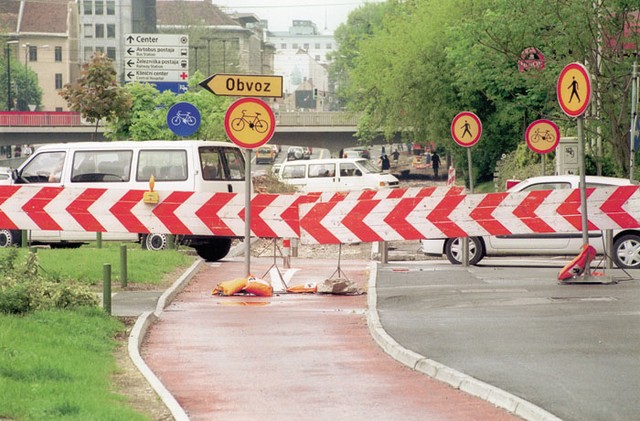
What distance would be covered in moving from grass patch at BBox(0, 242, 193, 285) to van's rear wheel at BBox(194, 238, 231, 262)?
142cm

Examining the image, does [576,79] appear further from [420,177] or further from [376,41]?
[420,177]

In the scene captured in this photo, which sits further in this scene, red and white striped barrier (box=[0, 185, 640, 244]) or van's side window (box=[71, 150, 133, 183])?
van's side window (box=[71, 150, 133, 183])

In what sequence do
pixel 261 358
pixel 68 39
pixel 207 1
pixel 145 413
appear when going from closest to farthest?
pixel 145 413
pixel 261 358
pixel 68 39
pixel 207 1

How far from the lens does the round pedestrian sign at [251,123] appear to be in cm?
1830

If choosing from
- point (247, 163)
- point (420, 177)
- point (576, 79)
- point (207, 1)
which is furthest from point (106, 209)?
point (207, 1)

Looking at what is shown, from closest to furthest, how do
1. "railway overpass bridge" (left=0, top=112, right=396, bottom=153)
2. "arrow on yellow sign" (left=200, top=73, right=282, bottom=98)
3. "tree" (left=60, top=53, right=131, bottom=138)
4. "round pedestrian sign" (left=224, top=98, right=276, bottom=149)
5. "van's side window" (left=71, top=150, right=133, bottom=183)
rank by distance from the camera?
"arrow on yellow sign" (left=200, top=73, right=282, bottom=98)
"round pedestrian sign" (left=224, top=98, right=276, bottom=149)
"van's side window" (left=71, top=150, right=133, bottom=183)
"tree" (left=60, top=53, right=131, bottom=138)
"railway overpass bridge" (left=0, top=112, right=396, bottom=153)

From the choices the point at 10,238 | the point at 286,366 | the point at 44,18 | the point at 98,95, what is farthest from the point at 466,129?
the point at 44,18

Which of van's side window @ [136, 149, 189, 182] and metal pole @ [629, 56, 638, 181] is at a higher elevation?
metal pole @ [629, 56, 638, 181]

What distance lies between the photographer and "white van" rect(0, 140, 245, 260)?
24.5 meters

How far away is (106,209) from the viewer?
19969mm

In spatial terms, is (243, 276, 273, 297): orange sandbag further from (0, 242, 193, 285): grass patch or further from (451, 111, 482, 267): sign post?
(451, 111, 482, 267): sign post

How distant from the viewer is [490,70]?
41.5 metres

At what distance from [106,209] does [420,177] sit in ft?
229

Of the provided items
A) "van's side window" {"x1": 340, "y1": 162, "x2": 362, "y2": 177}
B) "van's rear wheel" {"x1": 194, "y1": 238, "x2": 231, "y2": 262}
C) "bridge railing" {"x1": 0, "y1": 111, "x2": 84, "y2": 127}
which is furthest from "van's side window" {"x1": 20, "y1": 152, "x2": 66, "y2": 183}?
"bridge railing" {"x1": 0, "y1": 111, "x2": 84, "y2": 127}
